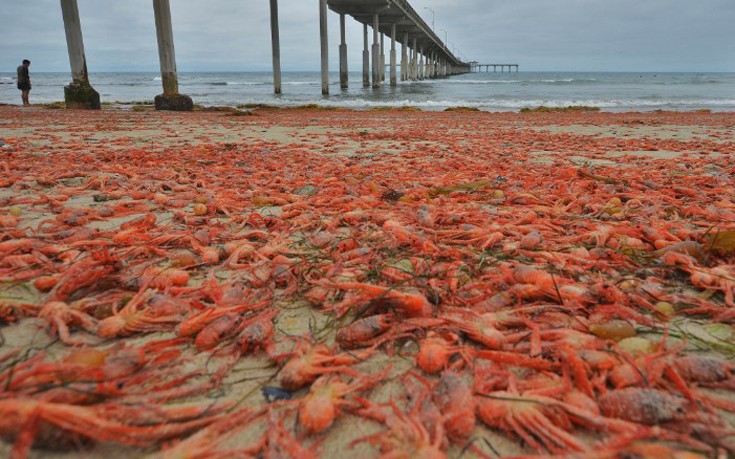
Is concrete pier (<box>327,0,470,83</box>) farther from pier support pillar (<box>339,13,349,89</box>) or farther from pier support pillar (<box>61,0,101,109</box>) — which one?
pier support pillar (<box>61,0,101,109</box>)

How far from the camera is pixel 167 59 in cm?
1622

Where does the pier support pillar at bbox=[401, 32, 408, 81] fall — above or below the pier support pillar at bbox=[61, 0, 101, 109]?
above

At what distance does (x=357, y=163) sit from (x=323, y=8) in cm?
2202

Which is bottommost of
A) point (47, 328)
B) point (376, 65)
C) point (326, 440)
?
point (326, 440)

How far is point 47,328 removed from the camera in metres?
1.53

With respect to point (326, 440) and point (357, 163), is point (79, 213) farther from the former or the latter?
point (357, 163)

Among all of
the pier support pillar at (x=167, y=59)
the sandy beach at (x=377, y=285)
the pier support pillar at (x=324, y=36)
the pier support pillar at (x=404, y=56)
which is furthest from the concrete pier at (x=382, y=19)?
the sandy beach at (x=377, y=285)

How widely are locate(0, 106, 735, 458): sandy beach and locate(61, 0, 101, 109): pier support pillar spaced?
14.8 m

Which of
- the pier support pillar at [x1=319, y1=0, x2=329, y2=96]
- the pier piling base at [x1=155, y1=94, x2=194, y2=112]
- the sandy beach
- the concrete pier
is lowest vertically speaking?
the sandy beach

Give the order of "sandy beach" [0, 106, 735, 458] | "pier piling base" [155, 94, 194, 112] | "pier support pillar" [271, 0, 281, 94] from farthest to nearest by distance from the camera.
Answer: "pier support pillar" [271, 0, 281, 94]
"pier piling base" [155, 94, 194, 112]
"sandy beach" [0, 106, 735, 458]

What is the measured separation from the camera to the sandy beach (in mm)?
1114

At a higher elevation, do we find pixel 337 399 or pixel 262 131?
pixel 262 131

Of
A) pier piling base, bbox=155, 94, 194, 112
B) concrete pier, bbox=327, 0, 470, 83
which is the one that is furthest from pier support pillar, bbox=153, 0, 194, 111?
concrete pier, bbox=327, 0, 470, 83

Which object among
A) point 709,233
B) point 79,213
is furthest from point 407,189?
point 79,213
